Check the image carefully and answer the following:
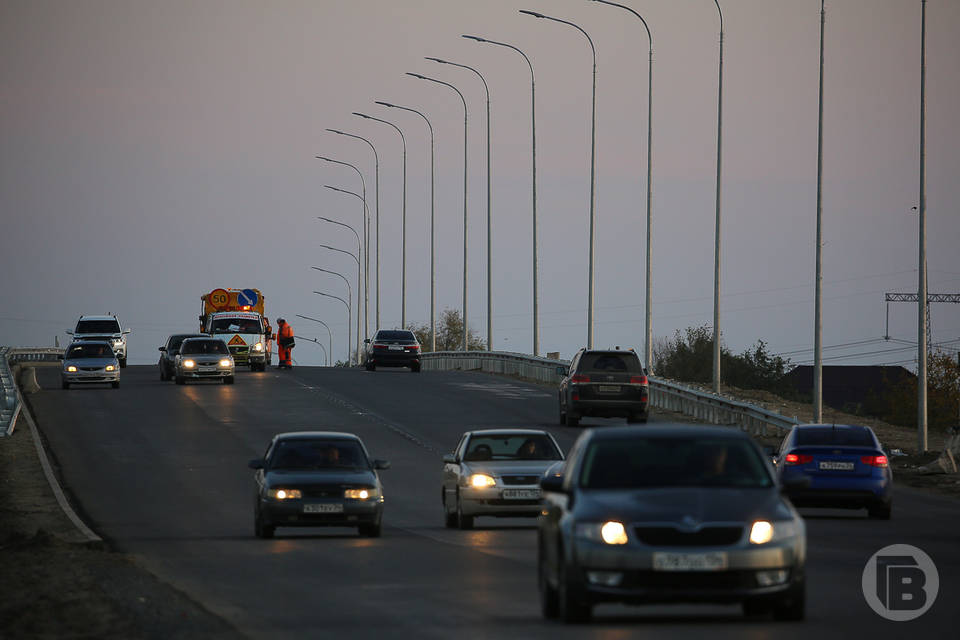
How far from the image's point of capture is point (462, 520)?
25.0 m

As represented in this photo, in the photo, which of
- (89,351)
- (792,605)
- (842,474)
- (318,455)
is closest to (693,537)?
(792,605)

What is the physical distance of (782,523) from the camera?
12.7 m

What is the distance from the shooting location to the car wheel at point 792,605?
12.8 m

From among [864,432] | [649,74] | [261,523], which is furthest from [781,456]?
[649,74]

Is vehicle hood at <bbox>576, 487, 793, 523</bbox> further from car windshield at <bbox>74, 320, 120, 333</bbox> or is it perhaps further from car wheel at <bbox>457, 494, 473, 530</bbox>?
car windshield at <bbox>74, 320, 120, 333</bbox>

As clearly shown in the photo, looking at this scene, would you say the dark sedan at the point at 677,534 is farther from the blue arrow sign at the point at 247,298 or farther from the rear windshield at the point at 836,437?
the blue arrow sign at the point at 247,298

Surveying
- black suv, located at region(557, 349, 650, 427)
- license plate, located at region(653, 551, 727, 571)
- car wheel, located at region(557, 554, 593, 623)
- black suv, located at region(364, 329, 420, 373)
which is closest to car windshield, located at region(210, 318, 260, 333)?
black suv, located at region(364, 329, 420, 373)

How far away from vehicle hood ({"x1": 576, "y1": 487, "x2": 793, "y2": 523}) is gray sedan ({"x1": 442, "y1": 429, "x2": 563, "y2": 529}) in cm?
1139

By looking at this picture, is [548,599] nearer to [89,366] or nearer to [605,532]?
[605,532]

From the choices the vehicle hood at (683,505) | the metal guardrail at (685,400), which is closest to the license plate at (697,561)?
the vehicle hood at (683,505)

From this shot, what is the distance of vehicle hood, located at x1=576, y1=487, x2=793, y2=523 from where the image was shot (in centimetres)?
1269

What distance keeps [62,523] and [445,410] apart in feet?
78.4

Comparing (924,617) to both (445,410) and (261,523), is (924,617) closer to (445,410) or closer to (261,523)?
(261,523)

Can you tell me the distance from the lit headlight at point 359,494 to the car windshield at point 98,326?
166 feet
